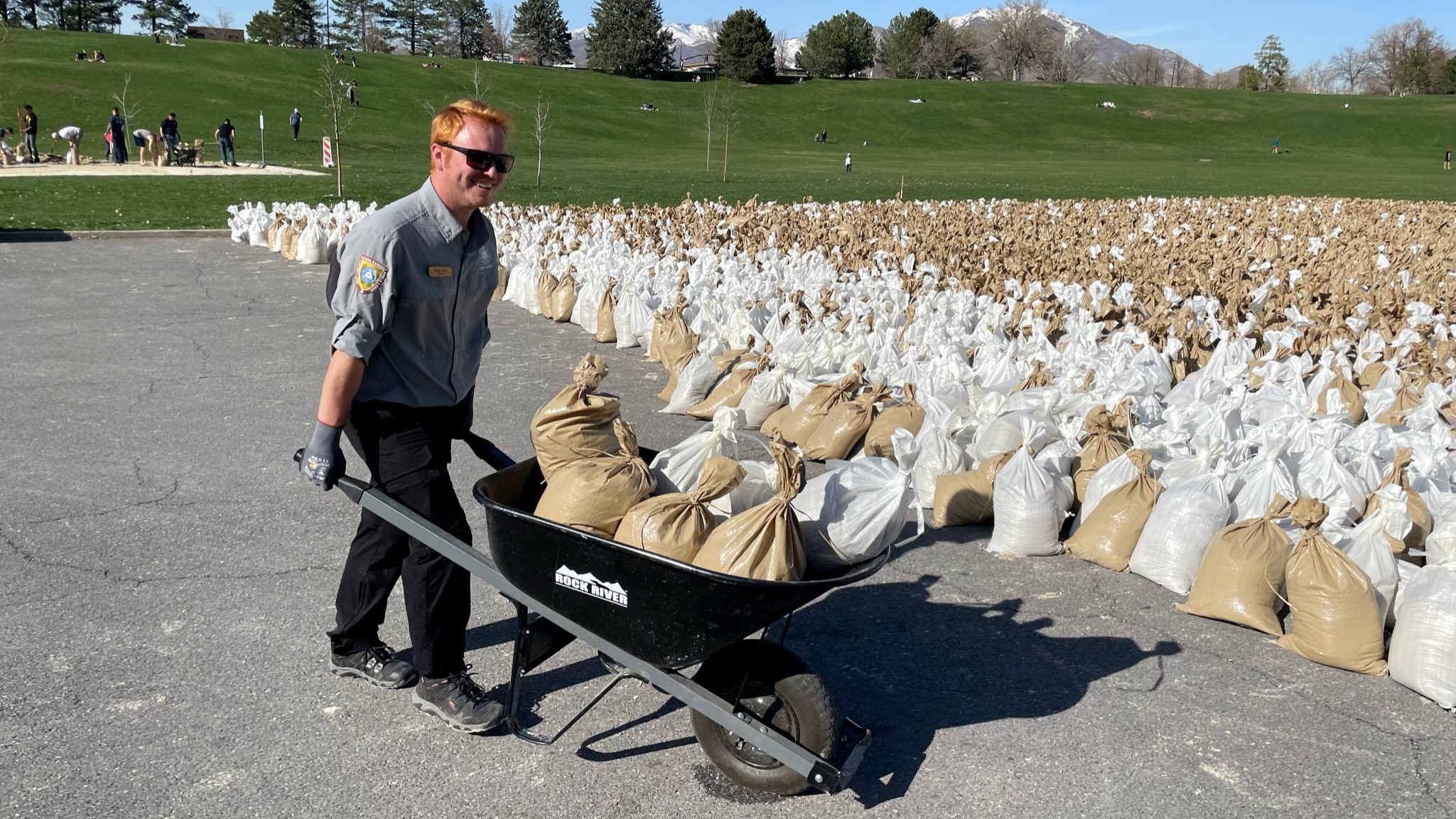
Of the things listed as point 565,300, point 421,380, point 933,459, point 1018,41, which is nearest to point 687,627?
point 421,380

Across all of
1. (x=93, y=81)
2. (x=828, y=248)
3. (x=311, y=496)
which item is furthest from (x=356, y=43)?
(x=311, y=496)

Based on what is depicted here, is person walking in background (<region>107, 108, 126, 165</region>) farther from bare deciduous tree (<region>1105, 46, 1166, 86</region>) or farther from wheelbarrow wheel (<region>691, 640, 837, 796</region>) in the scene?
bare deciduous tree (<region>1105, 46, 1166, 86</region>)

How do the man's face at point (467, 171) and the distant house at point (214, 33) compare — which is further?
the distant house at point (214, 33)

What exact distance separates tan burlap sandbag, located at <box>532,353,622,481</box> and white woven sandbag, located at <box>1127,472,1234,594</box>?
2.26 metres

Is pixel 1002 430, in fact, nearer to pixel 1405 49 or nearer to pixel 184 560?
pixel 184 560

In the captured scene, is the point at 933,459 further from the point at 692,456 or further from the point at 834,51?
the point at 834,51

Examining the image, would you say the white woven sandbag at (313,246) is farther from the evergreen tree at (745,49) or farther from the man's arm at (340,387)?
the evergreen tree at (745,49)

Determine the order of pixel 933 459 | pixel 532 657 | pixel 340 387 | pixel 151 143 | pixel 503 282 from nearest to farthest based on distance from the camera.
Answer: pixel 340 387
pixel 532 657
pixel 933 459
pixel 503 282
pixel 151 143

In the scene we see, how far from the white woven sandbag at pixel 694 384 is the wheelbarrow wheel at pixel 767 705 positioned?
405cm

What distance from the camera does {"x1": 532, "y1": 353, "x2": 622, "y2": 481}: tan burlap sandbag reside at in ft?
11.0

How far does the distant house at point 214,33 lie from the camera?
95.8 meters

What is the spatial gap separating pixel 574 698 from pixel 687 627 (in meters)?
0.93

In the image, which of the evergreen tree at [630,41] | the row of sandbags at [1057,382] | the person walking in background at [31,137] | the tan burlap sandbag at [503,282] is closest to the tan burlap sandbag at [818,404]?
the row of sandbags at [1057,382]

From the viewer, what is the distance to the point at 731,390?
22.0 feet
